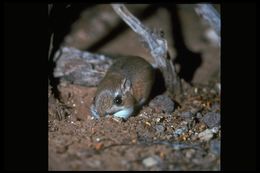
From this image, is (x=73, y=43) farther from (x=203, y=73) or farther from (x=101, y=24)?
(x=203, y=73)

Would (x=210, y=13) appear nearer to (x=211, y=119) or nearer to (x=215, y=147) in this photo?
(x=211, y=119)

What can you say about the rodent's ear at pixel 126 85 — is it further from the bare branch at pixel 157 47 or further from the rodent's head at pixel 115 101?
the bare branch at pixel 157 47

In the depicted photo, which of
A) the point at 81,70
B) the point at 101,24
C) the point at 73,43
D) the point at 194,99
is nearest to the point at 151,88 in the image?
the point at 194,99

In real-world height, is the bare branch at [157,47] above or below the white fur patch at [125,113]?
above

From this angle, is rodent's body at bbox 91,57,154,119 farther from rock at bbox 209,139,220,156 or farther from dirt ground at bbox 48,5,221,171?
rock at bbox 209,139,220,156

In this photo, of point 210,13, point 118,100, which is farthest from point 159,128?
point 210,13

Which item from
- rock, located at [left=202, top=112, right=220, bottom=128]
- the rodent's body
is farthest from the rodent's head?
rock, located at [left=202, top=112, right=220, bottom=128]

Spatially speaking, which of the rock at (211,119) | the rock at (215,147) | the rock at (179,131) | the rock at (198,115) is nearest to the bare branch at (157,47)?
the rock at (198,115)
